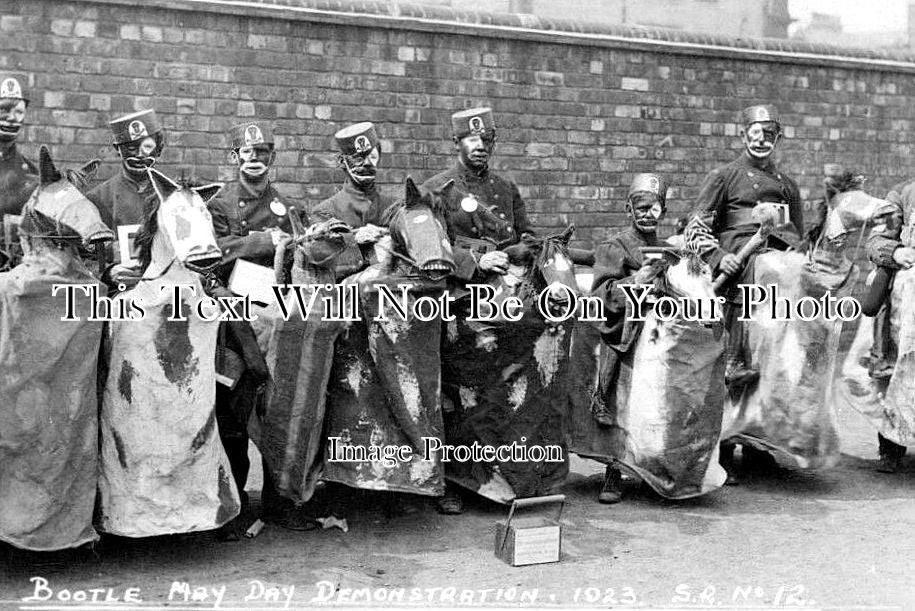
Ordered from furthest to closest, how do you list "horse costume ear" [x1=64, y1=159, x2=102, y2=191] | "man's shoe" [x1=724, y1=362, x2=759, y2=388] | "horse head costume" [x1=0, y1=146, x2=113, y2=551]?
1. "man's shoe" [x1=724, y1=362, x2=759, y2=388]
2. "horse costume ear" [x1=64, y1=159, x2=102, y2=191]
3. "horse head costume" [x1=0, y1=146, x2=113, y2=551]

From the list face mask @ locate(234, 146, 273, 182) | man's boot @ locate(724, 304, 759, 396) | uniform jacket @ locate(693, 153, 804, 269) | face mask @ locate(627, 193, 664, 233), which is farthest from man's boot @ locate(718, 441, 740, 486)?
face mask @ locate(234, 146, 273, 182)

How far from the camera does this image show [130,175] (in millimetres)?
6680

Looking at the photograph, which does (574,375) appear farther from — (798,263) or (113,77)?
(113,77)

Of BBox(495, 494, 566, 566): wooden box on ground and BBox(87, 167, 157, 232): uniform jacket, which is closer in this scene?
BBox(495, 494, 566, 566): wooden box on ground

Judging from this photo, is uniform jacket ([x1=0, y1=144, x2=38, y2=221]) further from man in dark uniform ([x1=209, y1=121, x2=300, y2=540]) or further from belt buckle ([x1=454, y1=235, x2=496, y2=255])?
belt buckle ([x1=454, y1=235, x2=496, y2=255])

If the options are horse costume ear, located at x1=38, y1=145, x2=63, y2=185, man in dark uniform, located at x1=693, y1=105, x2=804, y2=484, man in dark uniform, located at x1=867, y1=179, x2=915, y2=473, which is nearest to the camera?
horse costume ear, located at x1=38, y1=145, x2=63, y2=185

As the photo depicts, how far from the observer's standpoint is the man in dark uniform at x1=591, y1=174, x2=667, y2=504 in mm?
6762

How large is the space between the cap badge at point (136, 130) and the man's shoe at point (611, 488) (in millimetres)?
3411

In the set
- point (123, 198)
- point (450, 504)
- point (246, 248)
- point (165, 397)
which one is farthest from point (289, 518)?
point (123, 198)

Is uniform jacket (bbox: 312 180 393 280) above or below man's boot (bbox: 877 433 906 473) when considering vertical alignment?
above

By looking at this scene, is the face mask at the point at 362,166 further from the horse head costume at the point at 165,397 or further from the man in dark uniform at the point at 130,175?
the horse head costume at the point at 165,397

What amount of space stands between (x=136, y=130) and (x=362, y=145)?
4.29ft

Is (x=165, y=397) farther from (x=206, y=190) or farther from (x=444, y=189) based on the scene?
(x=444, y=189)

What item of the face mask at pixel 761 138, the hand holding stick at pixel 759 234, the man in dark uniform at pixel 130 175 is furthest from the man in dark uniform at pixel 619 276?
the man in dark uniform at pixel 130 175
